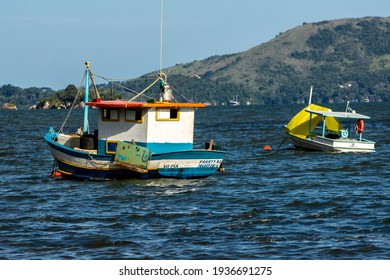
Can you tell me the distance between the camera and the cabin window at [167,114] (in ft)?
118

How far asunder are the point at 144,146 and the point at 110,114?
2371 millimetres

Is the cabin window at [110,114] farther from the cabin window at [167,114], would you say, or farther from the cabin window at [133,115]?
the cabin window at [167,114]

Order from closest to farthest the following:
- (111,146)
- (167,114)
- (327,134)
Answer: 1. (167,114)
2. (111,146)
3. (327,134)

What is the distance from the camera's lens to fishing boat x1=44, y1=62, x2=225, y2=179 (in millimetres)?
35688

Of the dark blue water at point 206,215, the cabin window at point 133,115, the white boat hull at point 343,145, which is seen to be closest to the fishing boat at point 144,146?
the cabin window at point 133,115

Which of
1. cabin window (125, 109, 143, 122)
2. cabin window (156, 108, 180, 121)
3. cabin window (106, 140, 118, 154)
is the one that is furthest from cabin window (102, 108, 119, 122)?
cabin window (156, 108, 180, 121)

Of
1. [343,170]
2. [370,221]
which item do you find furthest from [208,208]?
[343,170]

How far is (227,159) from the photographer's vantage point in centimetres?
5216

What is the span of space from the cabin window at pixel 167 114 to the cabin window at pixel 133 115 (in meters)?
0.73

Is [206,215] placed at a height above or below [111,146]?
below

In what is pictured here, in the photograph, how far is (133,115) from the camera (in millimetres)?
36281

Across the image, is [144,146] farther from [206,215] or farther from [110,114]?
[206,215]

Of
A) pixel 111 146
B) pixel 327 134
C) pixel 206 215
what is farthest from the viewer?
pixel 327 134

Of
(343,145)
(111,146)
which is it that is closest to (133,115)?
(111,146)
